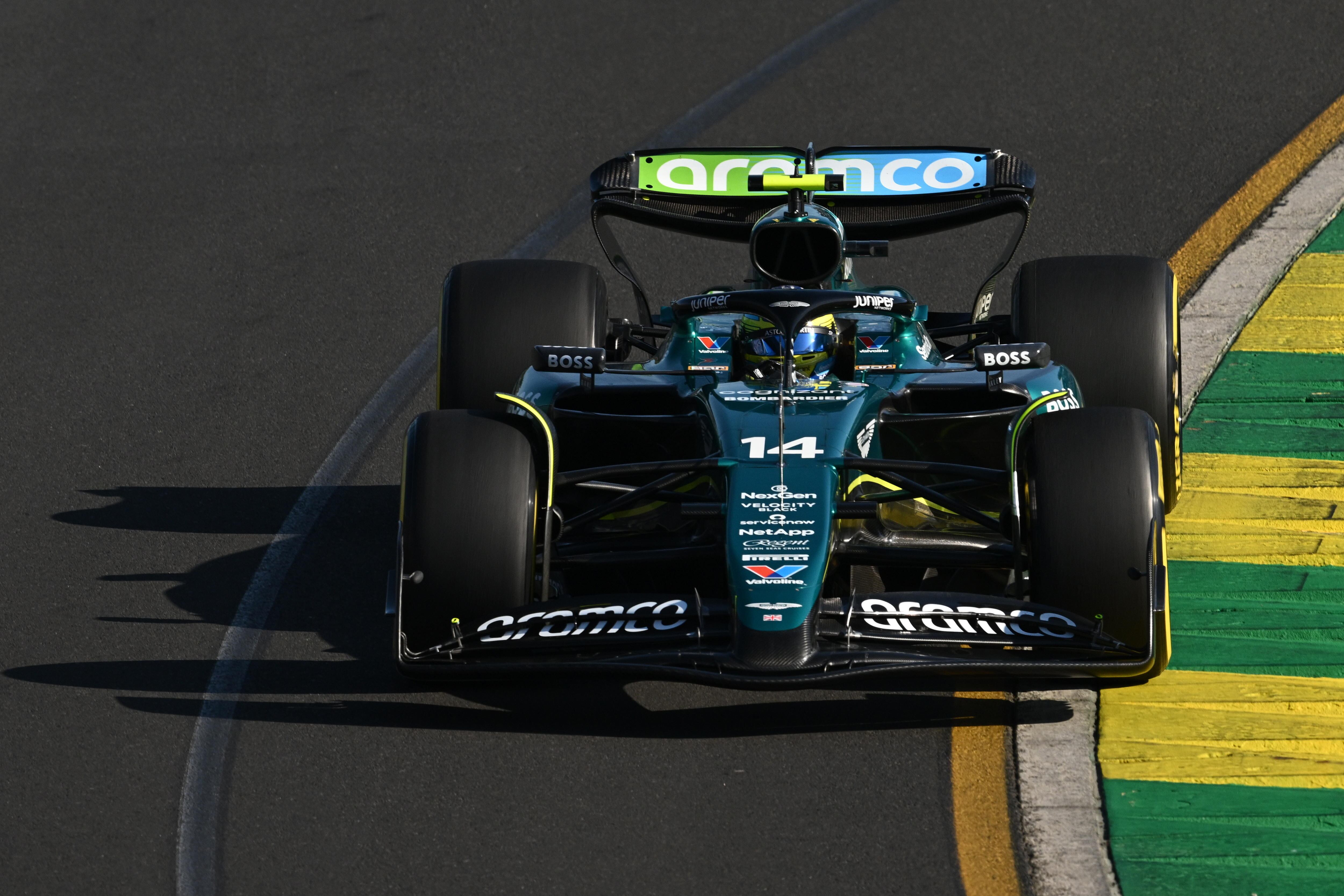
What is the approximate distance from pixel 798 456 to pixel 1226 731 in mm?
1706

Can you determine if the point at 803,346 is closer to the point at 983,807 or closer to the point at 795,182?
the point at 795,182

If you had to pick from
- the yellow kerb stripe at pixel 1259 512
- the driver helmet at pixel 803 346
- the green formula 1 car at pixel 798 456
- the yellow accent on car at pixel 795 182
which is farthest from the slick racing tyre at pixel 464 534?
the yellow kerb stripe at pixel 1259 512

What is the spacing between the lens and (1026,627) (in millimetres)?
6598

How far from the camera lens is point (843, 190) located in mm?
9297

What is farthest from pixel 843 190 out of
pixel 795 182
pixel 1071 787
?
pixel 1071 787

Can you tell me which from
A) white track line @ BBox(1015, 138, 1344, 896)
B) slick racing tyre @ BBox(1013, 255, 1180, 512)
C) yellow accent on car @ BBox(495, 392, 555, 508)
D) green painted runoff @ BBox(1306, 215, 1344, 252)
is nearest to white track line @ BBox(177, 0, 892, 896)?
yellow accent on car @ BBox(495, 392, 555, 508)

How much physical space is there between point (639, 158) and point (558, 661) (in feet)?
11.5

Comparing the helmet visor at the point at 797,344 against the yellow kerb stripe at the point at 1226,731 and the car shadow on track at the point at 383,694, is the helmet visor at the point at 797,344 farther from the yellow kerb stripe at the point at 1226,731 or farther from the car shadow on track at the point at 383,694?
the yellow kerb stripe at the point at 1226,731

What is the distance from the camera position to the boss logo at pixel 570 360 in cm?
798

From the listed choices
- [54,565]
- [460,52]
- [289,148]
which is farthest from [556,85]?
[54,565]

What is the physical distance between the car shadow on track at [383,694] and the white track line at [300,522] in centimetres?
6

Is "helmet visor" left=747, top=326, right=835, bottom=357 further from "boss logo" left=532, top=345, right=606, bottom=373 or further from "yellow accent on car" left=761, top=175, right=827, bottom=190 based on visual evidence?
"yellow accent on car" left=761, top=175, right=827, bottom=190

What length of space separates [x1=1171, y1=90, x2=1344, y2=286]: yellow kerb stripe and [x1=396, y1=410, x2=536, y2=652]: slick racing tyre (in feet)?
17.1

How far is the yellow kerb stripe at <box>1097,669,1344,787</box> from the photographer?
21.8 feet
